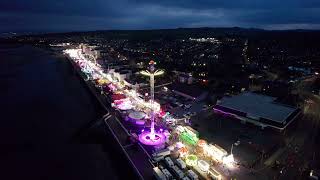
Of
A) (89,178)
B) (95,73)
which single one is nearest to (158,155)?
(89,178)

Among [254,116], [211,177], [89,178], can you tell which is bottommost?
[89,178]

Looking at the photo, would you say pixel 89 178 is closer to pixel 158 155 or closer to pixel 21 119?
pixel 158 155

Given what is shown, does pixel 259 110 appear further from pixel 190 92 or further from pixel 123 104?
pixel 123 104

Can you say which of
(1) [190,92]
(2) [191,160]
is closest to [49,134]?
(2) [191,160]

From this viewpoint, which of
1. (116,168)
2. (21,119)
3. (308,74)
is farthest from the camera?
(308,74)

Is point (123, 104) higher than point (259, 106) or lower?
lower

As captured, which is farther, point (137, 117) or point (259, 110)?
point (259, 110)

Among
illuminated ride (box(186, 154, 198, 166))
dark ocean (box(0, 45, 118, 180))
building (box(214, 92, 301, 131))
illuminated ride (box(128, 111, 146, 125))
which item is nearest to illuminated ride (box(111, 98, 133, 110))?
dark ocean (box(0, 45, 118, 180))
